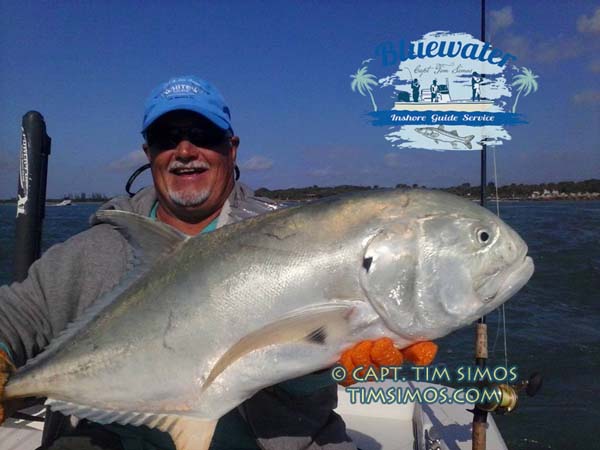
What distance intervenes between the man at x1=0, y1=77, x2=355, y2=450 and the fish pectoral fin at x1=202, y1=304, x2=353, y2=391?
0.46 meters

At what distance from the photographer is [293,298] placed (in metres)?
1.77

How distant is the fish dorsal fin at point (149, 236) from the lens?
206 cm

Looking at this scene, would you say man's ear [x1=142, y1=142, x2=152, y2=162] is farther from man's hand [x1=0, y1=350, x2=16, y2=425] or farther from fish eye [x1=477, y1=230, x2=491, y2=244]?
fish eye [x1=477, y1=230, x2=491, y2=244]

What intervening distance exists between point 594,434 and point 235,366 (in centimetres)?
513

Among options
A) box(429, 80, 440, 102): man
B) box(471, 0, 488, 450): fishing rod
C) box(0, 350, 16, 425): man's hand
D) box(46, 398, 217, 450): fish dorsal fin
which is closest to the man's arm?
box(0, 350, 16, 425): man's hand

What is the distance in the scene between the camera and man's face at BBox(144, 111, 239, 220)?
2854 millimetres

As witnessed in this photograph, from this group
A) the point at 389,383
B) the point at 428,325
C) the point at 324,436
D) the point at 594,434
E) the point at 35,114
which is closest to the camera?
the point at 428,325

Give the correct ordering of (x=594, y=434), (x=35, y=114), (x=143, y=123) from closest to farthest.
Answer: (x=143, y=123), (x=35, y=114), (x=594, y=434)

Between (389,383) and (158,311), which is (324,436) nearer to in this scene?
(158,311)

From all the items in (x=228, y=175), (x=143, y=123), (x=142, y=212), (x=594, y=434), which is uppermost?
(x=143, y=123)

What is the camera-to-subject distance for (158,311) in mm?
1890

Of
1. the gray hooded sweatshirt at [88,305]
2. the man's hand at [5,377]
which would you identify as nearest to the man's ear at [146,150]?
the gray hooded sweatshirt at [88,305]

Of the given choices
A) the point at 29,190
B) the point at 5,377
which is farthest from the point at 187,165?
the point at 29,190

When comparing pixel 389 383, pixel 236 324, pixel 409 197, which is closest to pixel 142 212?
pixel 236 324
